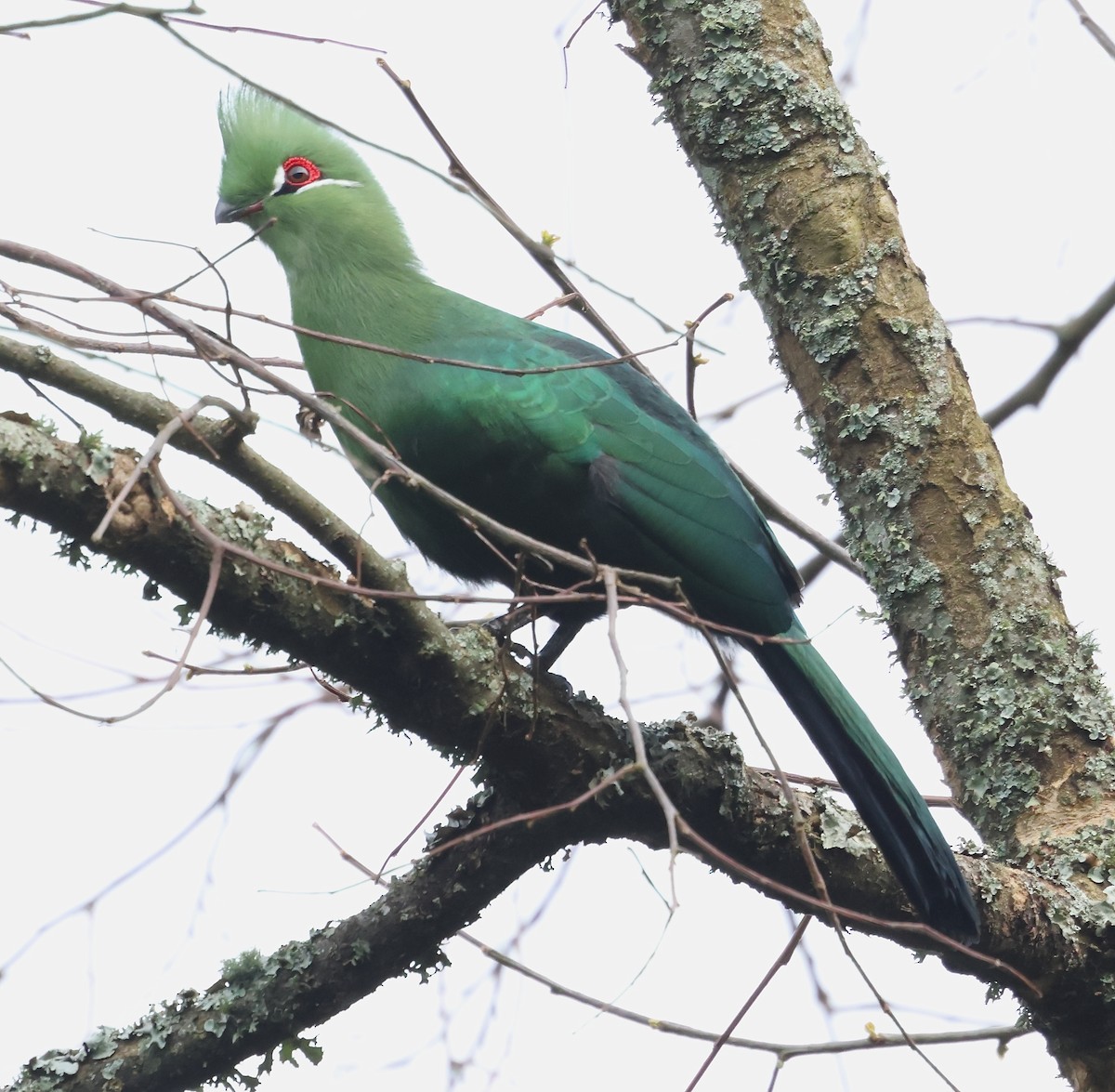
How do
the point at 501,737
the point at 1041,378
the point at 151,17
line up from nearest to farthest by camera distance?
the point at 151,17 → the point at 501,737 → the point at 1041,378

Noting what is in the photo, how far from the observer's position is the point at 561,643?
10.9ft

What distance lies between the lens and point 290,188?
3816 millimetres

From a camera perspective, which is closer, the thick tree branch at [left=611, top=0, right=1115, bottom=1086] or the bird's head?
the thick tree branch at [left=611, top=0, right=1115, bottom=1086]

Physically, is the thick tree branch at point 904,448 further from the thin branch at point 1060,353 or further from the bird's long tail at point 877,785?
the thin branch at point 1060,353

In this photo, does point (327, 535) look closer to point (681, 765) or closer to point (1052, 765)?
point (681, 765)

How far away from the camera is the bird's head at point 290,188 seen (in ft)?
12.3

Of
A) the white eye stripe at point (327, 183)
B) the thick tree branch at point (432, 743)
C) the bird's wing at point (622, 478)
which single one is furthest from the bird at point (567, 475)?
the white eye stripe at point (327, 183)

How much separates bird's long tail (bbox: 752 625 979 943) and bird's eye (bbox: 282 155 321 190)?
75.8 inches

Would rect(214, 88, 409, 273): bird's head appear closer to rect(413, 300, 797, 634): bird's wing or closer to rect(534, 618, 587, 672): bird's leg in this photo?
rect(413, 300, 797, 634): bird's wing

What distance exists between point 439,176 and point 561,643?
1.38 m

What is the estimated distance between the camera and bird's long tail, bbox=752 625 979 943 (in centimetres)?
242

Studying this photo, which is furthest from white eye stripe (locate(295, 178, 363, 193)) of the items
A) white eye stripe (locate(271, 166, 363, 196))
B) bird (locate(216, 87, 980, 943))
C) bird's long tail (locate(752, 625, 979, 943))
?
bird's long tail (locate(752, 625, 979, 943))

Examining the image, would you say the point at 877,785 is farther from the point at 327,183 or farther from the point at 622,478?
the point at 327,183

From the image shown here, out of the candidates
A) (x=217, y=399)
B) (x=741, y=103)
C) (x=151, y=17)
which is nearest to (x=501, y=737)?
(x=217, y=399)
